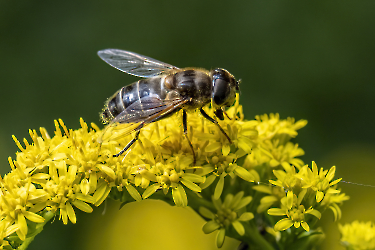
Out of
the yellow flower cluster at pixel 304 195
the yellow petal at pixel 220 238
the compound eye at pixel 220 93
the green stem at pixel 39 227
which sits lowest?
the green stem at pixel 39 227

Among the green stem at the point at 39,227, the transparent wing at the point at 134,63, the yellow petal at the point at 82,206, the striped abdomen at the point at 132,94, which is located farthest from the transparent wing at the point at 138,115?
the transparent wing at the point at 134,63

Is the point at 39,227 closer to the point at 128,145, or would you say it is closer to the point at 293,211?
the point at 128,145

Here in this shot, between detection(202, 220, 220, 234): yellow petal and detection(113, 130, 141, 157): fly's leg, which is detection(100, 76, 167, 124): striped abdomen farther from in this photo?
detection(202, 220, 220, 234): yellow petal

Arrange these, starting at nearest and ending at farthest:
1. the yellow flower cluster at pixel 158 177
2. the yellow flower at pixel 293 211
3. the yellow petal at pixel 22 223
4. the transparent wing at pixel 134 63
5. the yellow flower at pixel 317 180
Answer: the yellow petal at pixel 22 223, the yellow flower cluster at pixel 158 177, the yellow flower at pixel 293 211, the yellow flower at pixel 317 180, the transparent wing at pixel 134 63

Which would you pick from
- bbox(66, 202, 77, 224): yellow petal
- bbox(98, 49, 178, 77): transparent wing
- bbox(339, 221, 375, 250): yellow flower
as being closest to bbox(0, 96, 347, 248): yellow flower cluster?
bbox(66, 202, 77, 224): yellow petal

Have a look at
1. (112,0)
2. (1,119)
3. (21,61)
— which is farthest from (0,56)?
(112,0)

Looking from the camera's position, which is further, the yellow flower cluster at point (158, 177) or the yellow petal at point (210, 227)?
the yellow petal at point (210, 227)

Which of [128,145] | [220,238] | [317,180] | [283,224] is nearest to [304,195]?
[317,180]

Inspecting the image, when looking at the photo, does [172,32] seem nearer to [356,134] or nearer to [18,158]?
[356,134]

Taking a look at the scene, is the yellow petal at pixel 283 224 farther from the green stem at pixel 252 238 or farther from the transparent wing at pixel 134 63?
the transparent wing at pixel 134 63
